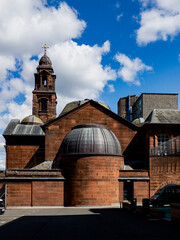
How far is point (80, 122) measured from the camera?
3878cm

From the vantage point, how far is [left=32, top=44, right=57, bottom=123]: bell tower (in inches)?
2707

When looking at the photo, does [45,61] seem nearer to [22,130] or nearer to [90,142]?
[22,130]

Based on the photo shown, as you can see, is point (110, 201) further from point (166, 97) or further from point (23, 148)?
point (166, 97)

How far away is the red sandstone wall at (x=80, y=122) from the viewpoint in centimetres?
3806

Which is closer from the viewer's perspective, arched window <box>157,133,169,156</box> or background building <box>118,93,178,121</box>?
arched window <box>157,133,169,156</box>

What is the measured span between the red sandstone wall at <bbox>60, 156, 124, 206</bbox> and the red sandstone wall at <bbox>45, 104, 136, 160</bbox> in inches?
207

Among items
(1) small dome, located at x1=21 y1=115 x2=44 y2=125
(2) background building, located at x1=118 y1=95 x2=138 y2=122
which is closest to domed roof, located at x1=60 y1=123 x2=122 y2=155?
(1) small dome, located at x1=21 y1=115 x2=44 y2=125

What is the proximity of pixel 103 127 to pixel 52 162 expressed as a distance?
24.5 ft

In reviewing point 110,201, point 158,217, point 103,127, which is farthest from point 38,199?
point 158,217

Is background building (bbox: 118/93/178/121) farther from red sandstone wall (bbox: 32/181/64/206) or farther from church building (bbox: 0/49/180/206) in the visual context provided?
red sandstone wall (bbox: 32/181/64/206)

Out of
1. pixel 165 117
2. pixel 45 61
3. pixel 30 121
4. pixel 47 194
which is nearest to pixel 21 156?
pixel 30 121

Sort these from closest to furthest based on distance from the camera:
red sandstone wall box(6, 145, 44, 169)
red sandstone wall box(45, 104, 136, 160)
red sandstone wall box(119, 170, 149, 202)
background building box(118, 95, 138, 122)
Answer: red sandstone wall box(119, 170, 149, 202) < red sandstone wall box(45, 104, 136, 160) < red sandstone wall box(6, 145, 44, 169) < background building box(118, 95, 138, 122)

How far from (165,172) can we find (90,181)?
8.70 meters

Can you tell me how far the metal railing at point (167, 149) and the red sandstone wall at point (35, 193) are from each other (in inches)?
444
